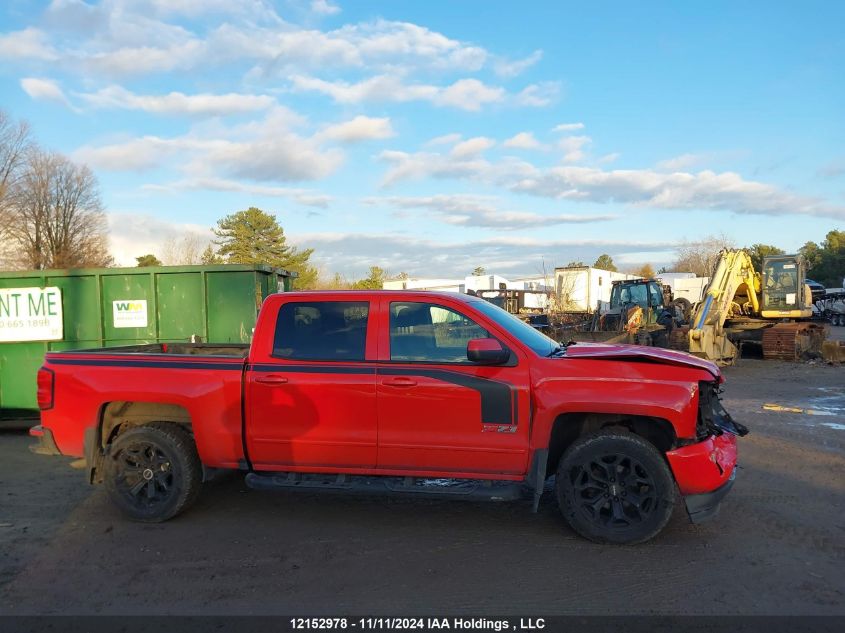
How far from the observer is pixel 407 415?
15.7 ft

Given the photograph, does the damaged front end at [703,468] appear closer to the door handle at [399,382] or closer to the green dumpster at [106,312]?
the door handle at [399,382]

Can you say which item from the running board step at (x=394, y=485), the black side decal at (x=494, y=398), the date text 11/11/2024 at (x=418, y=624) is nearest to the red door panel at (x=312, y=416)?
the running board step at (x=394, y=485)

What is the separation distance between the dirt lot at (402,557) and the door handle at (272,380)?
120cm

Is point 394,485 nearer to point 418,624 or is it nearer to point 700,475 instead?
point 418,624

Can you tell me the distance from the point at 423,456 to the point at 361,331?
1119 mm

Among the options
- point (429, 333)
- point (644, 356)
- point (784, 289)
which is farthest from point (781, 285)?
point (429, 333)

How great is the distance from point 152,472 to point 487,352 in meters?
3.04

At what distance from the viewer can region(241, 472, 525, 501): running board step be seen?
15.1 feet

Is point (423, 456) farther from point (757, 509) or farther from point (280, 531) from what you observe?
point (757, 509)

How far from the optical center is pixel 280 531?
5.00 meters

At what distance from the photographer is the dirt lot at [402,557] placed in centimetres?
381

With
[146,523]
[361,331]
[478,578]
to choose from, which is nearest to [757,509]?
[478,578]

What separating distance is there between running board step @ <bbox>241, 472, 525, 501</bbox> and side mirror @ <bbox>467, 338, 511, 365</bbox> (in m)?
0.95

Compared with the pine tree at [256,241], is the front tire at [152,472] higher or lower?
lower
